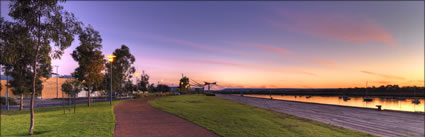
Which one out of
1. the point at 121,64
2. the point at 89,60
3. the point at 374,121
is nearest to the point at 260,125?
the point at 374,121

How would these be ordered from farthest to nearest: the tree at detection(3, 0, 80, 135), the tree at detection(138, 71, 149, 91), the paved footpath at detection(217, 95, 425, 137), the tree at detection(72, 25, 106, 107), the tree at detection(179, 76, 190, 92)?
1. the tree at detection(179, 76, 190, 92)
2. the tree at detection(138, 71, 149, 91)
3. the tree at detection(72, 25, 106, 107)
4. the paved footpath at detection(217, 95, 425, 137)
5. the tree at detection(3, 0, 80, 135)

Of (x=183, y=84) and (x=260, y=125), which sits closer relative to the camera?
(x=260, y=125)

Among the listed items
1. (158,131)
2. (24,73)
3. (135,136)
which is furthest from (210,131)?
(24,73)

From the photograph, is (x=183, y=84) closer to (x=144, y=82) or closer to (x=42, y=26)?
(x=144, y=82)

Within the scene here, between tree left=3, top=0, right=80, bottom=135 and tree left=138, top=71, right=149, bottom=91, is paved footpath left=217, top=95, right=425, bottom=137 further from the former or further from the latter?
tree left=138, top=71, right=149, bottom=91

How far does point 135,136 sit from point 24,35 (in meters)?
7.64

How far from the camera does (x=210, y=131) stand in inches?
421

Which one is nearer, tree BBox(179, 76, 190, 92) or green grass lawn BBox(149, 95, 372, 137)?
green grass lawn BBox(149, 95, 372, 137)

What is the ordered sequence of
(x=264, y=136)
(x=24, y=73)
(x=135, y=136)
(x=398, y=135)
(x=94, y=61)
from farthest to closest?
1. (x=24, y=73)
2. (x=94, y=61)
3. (x=398, y=135)
4. (x=264, y=136)
5. (x=135, y=136)

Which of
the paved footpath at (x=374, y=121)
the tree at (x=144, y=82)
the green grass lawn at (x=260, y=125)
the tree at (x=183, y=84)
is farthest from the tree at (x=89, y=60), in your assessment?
the tree at (x=183, y=84)

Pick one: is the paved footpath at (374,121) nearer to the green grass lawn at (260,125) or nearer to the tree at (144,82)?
the green grass lawn at (260,125)

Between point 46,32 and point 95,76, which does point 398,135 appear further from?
point 95,76

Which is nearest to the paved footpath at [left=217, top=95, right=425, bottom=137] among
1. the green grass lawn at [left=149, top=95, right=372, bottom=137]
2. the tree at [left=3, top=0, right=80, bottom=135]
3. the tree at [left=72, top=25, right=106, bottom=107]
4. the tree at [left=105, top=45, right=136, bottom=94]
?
the green grass lawn at [left=149, top=95, right=372, bottom=137]

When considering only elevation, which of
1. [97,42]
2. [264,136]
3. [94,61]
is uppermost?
[97,42]
